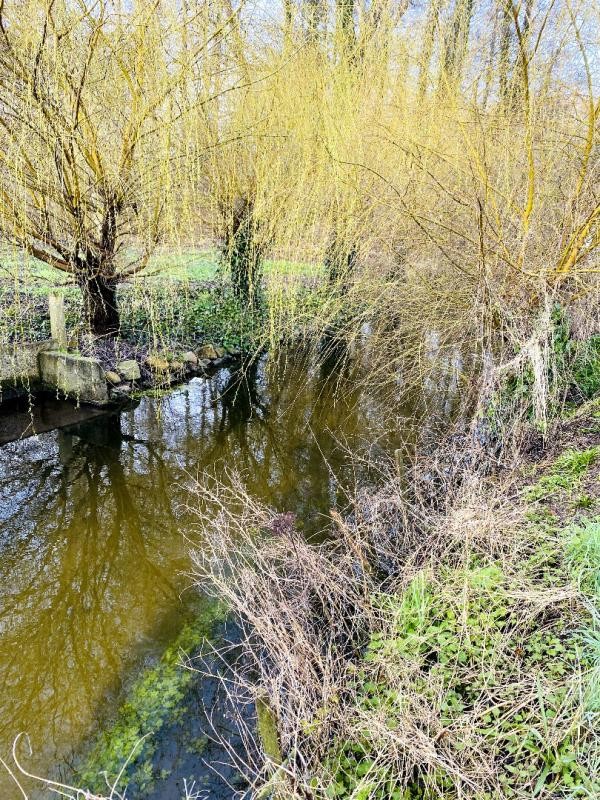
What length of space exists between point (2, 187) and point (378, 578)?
369 centimetres

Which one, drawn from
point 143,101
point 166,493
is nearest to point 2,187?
point 143,101

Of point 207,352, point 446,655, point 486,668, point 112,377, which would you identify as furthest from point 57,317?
point 486,668

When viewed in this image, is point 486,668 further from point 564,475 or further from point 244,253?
point 244,253

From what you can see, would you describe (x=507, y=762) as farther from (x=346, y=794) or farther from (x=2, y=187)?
(x=2, y=187)

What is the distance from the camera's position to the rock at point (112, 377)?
5426mm

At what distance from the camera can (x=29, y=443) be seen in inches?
177

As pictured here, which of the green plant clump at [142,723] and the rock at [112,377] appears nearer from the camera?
the green plant clump at [142,723]

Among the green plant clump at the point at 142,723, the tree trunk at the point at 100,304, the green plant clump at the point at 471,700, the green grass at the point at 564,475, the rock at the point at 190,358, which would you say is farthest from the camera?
the rock at the point at 190,358

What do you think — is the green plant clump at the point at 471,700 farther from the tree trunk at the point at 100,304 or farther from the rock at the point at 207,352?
the rock at the point at 207,352

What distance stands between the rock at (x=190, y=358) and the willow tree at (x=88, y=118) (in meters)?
2.15

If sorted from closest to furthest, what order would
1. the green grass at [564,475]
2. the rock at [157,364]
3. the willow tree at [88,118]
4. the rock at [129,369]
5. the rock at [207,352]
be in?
the green grass at [564,475] → the willow tree at [88,118] → the rock at [129,369] → the rock at [157,364] → the rock at [207,352]

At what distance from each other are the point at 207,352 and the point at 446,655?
5436mm

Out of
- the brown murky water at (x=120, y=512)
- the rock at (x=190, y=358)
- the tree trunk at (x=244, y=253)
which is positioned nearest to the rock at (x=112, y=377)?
the brown murky water at (x=120, y=512)

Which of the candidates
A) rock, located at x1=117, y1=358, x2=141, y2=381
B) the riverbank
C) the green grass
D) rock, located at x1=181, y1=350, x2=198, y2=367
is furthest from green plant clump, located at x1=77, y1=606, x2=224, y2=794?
rock, located at x1=181, y1=350, x2=198, y2=367
